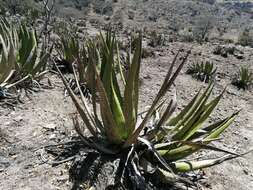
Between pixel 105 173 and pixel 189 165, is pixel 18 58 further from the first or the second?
pixel 189 165

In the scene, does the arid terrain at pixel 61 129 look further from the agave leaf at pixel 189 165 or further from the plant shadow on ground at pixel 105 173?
the agave leaf at pixel 189 165

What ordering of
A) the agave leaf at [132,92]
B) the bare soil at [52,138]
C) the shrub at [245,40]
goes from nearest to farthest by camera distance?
the agave leaf at [132,92] → the bare soil at [52,138] → the shrub at [245,40]

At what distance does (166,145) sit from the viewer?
336 centimetres

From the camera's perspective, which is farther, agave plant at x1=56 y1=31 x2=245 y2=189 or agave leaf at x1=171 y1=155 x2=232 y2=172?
agave leaf at x1=171 y1=155 x2=232 y2=172

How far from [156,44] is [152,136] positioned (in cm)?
882

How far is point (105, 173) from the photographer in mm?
3199

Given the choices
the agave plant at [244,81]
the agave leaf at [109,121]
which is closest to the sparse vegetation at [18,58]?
the agave leaf at [109,121]

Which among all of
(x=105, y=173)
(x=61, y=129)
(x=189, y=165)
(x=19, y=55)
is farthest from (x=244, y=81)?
(x=105, y=173)

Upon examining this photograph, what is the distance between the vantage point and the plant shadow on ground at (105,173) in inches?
123

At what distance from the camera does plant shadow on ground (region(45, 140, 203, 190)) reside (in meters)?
3.13

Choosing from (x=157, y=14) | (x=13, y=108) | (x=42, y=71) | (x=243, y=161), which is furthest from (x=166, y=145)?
(x=157, y=14)

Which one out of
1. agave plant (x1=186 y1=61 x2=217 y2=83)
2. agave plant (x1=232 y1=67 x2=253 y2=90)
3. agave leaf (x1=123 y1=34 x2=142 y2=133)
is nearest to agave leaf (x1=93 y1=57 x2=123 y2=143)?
agave leaf (x1=123 y1=34 x2=142 y2=133)

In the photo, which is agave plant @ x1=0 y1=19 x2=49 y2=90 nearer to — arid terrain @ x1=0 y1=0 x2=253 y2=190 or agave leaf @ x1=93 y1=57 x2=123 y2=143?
arid terrain @ x1=0 y1=0 x2=253 y2=190

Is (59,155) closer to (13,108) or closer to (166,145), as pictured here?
(166,145)
